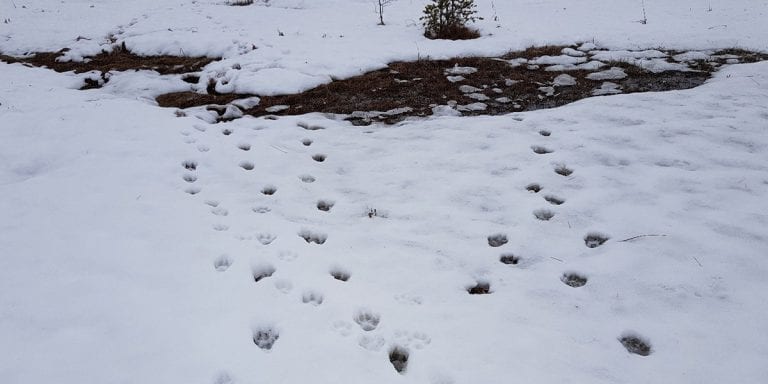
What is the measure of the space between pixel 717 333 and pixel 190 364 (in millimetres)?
3764

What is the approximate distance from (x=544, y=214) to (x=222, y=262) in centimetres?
333

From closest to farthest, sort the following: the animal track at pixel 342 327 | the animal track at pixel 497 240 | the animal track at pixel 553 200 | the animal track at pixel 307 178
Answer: the animal track at pixel 342 327 < the animal track at pixel 497 240 < the animal track at pixel 553 200 < the animal track at pixel 307 178

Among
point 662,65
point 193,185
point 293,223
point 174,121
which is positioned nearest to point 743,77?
point 662,65

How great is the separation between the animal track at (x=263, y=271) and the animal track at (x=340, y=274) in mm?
549

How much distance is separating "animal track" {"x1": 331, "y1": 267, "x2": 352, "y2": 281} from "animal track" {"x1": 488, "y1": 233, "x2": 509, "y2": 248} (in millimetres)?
1476

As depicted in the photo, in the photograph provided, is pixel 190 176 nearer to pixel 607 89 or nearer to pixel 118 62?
pixel 118 62

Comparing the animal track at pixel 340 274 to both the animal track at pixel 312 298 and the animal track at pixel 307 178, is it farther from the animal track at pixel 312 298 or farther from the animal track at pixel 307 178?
the animal track at pixel 307 178

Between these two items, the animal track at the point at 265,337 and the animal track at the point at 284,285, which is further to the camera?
the animal track at the point at 284,285

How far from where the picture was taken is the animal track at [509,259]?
419 centimetres

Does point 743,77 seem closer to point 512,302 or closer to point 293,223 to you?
point 512,302

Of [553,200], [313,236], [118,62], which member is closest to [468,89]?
[553,200]

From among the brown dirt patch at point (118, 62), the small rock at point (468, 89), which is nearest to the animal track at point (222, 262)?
the small rock at point (468, 89)

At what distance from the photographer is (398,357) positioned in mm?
3250

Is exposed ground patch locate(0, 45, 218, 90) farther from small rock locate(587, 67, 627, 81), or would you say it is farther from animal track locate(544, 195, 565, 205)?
small rock locate(587, 67, 627, 81)
